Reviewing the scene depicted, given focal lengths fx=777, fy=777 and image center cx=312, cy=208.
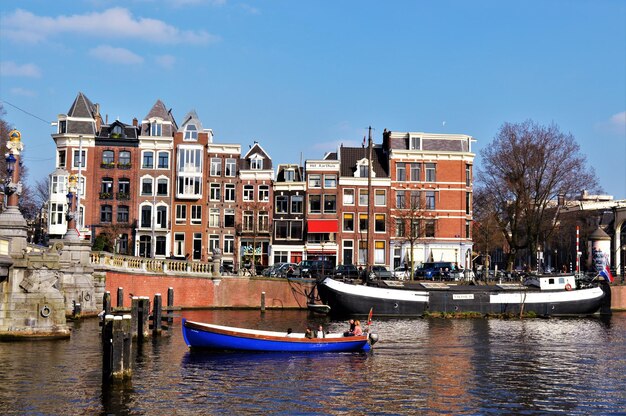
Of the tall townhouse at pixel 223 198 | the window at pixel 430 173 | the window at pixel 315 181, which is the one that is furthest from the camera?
the window at pixel 430 173

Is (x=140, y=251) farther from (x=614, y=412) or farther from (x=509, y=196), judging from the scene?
(x=614, y=412)

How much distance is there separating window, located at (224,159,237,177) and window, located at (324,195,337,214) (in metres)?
10.6

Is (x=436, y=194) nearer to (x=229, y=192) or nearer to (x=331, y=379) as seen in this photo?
(x=229, y=192)

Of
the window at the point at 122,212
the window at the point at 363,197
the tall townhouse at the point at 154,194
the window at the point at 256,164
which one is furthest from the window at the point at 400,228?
the window at the point at 122,212

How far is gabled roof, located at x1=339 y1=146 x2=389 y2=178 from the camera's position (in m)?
88.8

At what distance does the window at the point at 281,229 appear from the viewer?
86875 mm

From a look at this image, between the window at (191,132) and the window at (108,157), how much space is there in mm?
7995

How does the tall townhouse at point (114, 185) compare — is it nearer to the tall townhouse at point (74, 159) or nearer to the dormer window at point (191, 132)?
the tall townhouse at point (74, 159)

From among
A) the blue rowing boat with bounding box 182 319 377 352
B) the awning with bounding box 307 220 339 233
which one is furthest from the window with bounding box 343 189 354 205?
the blue rowing boat with bounding box 182 319 377 352

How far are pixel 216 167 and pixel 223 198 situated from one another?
3520 mm

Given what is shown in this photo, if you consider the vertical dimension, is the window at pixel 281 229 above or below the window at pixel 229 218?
below

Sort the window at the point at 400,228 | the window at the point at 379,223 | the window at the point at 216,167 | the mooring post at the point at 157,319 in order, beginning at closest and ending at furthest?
the mooring post at the point at 157,319, the window at the point at 400,228, the window at the point at 216,167, the window at the point at 379,223

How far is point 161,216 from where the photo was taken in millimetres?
84125

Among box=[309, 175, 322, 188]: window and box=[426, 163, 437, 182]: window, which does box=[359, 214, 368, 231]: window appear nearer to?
box=[309, 175, 322, 188]: window
